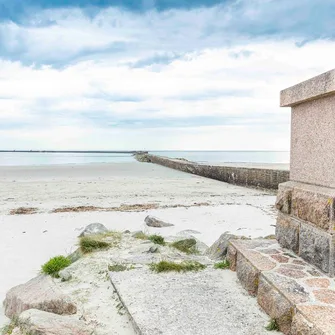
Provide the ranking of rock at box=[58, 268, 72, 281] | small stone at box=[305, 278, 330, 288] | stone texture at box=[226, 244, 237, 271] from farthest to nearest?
rock at box=[58, 268, 72, 281]
stone texture at box=[226, 244, 237, 271]
small stone at box=[305, 278, 330, 288]

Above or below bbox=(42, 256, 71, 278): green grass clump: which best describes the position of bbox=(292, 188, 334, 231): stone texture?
above

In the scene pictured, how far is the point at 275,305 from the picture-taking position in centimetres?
346

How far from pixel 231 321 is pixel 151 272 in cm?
153

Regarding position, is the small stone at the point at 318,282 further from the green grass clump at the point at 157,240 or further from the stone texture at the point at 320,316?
the green grass clump at the point at 157,240

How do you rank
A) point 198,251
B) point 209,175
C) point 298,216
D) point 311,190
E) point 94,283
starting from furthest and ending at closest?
1. point 209,175
2. point 198,251
3. point 94,283
4. point 298,216
5. point 311,190

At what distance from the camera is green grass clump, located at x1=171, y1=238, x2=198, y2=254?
622 centimetres

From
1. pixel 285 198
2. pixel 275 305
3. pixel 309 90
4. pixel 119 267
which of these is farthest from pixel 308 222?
pixel 119 267

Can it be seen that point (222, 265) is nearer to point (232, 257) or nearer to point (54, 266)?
point (232, 257)

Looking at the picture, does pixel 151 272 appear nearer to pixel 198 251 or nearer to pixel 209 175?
pixel 198 251

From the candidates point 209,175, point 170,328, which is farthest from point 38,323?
point 209,175

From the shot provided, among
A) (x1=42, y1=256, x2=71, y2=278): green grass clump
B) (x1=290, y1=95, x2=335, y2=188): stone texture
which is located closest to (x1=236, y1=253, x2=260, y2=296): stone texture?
(x1=290, y1=95, x2=335, y2=188): stone texture

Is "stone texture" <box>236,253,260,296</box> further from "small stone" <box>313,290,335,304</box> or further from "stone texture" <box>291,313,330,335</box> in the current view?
"stone texture" <box>291,313,330,335</box>

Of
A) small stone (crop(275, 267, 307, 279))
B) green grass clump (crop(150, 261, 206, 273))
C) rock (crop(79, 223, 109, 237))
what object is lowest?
rock (crop(79, 223, 109, 237))

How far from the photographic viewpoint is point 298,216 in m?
4.54
